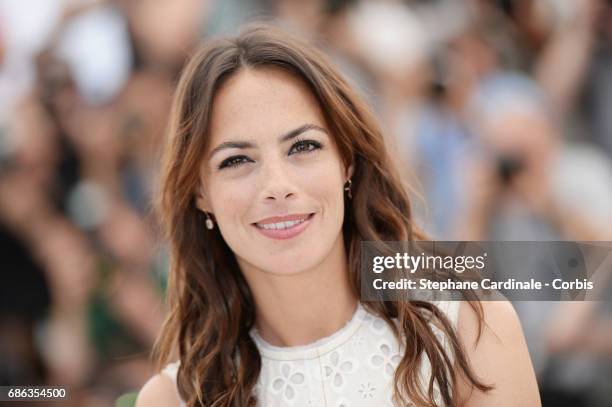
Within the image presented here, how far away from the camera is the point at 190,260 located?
4.50ft

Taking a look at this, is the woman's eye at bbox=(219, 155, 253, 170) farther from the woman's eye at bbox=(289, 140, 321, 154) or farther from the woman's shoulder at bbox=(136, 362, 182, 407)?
the woman's shoulder at bbox=(136, 362, 182, 407)

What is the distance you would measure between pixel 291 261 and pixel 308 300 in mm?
135

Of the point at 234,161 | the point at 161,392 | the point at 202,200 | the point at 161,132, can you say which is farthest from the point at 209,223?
the point at 161,132

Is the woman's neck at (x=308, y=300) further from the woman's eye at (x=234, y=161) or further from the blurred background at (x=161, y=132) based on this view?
the blurred background at (x=161, y=132)

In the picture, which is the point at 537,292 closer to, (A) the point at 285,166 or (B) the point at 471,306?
(B) the point at 471,306

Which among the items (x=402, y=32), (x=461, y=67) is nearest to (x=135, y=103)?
(x=402, y=32)

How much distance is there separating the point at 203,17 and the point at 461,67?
780 mm

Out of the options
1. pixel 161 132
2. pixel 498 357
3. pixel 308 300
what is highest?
pixel 161 132

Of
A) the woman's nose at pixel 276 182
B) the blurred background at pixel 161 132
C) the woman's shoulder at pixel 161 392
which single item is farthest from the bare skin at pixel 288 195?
the blurred background at pixel 161 132

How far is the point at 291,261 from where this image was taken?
119 centimetres

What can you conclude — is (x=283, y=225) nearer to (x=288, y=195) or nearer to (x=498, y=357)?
(x=288, y=195)

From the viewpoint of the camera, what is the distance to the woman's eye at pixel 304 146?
1192 mm

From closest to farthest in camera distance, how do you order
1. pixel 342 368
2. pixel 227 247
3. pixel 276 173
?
1. pixel 276 173
2. pixel 342 368
3. pixel 227 247

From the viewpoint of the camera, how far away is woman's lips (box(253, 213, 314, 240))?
1188 millimetres
